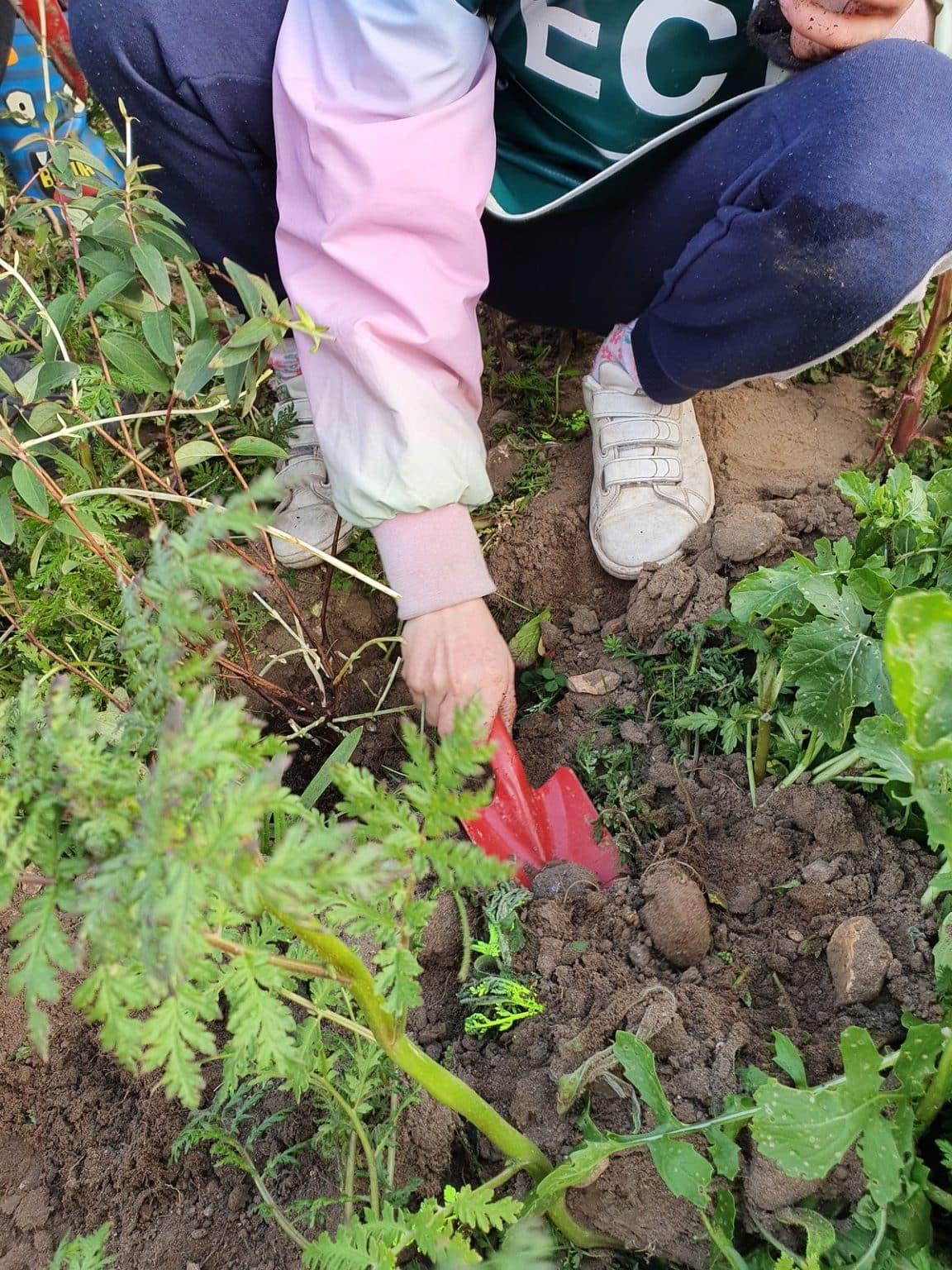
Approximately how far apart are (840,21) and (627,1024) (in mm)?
1520

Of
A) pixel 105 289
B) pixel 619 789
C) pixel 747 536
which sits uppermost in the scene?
pixel 105 289

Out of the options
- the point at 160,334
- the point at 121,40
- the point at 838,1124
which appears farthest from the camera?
the point at 121,40

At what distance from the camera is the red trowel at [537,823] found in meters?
1.50

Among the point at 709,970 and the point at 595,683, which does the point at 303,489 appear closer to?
the point at 595,683

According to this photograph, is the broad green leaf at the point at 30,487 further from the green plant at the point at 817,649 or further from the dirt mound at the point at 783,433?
the dirt mound at the point at 783,433

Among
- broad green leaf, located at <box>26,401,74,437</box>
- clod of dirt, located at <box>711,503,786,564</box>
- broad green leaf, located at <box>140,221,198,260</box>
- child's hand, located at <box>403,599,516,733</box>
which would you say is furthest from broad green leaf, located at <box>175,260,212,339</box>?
clod of dirt, located at <box>711,503,786,564</box>

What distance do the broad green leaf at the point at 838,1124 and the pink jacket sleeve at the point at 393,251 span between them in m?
0.94

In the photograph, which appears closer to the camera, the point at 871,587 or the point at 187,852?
the point at 187,852

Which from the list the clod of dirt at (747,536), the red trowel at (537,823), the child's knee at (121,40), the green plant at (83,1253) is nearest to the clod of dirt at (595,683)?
the red trowel at (537,823)

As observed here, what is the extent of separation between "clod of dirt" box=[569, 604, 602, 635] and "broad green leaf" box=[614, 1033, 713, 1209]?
0.88 metres

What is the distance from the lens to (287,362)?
206 cm

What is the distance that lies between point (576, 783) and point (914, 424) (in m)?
1.00

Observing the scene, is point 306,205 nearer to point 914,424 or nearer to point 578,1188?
point 914,424

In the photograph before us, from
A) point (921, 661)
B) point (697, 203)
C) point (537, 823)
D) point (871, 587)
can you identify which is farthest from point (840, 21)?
point (537, 823)
